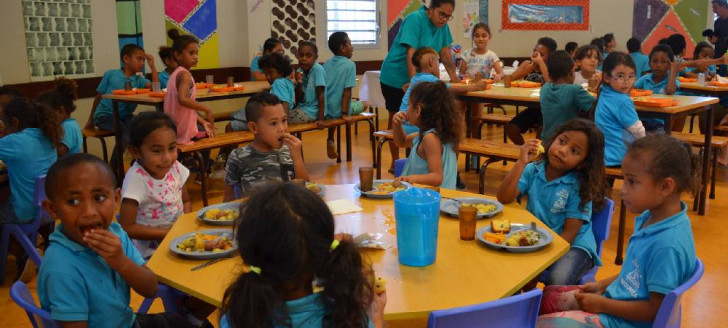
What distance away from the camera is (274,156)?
3.03m

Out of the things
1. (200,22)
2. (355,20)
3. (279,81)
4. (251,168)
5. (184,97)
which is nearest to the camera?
(251,168)

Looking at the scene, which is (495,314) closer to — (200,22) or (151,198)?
(151,198)

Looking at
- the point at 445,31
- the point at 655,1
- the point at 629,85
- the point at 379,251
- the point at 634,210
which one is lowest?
the point at 379,251

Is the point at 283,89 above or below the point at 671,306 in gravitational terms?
above

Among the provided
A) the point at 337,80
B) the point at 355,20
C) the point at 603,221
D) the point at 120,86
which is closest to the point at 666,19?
the point at 355,20

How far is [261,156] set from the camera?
301cm

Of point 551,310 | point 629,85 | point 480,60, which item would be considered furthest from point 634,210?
point 480,60

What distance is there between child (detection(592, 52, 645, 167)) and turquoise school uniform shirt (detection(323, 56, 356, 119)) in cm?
275

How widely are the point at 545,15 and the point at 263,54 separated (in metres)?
5.09

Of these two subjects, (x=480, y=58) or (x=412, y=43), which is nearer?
(x=412, y=43)

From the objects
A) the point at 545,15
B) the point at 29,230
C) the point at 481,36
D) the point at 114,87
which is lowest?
the point at 29,230

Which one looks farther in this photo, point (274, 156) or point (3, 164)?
point (3, 164)

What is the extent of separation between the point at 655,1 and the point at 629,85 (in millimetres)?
7294

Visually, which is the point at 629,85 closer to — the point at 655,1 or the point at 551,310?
the point at 551,310
